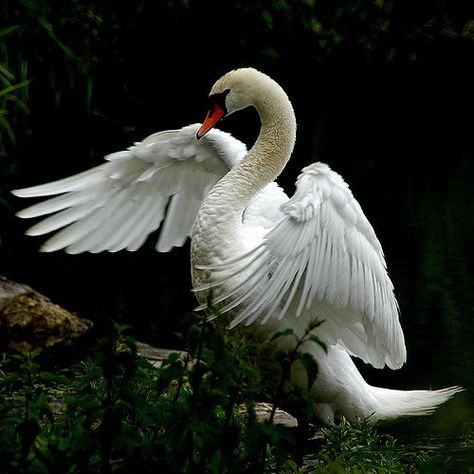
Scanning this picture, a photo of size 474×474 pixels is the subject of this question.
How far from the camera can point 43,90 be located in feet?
38.8

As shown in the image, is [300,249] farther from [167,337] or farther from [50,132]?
[50,132]

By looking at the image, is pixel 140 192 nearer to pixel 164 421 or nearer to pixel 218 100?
pixel 218 100

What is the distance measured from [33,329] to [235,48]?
1060 centimetres

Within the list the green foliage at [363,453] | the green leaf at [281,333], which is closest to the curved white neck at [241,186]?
→ the green foliage at [363,453]

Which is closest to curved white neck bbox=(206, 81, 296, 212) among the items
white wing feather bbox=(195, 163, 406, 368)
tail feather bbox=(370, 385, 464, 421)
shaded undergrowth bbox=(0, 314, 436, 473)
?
white wing feather bbox=(195, 163, 406, 368)

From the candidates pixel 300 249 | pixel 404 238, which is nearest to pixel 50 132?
pixel 404 238

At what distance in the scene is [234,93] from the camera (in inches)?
188

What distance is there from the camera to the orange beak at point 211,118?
4.80m

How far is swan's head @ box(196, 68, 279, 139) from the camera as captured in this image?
4.73m

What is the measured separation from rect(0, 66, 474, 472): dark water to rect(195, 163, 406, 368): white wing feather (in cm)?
53

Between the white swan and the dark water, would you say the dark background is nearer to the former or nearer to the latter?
the dark water

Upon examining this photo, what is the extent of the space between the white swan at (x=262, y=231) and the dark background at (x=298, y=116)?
54 centimetres

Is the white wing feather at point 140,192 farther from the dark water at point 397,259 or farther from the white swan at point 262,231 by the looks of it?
the dark water at point 397,259

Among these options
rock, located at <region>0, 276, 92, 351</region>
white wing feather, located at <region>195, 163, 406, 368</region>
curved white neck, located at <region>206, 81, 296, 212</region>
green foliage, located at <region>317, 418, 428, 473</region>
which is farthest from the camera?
rock, located at <region>0, 276, 92, 351</region>
